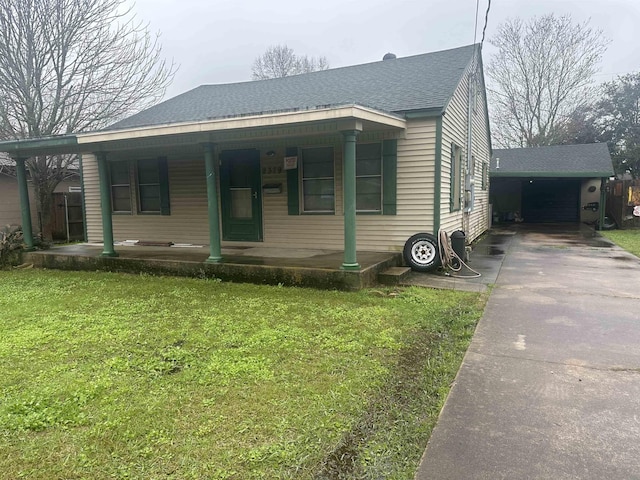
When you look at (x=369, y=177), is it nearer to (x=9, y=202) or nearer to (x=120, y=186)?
(x=120, y=186)

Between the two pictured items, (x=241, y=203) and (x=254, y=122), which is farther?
(x=241, y=203)

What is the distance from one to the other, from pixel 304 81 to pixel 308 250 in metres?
4.96

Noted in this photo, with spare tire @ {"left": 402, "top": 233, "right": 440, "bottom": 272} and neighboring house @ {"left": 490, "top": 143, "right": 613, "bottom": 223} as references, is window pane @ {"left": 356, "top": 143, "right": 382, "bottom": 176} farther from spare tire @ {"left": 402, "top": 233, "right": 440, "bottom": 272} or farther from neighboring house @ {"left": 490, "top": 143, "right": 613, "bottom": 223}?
neighboring house @ {"left": 490, "top": 143, "right": 613, "bottom": 223}

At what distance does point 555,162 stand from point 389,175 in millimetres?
14105

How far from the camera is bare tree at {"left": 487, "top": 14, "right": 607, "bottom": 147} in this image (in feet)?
78.7

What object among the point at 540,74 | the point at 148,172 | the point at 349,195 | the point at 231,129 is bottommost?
the point at 349,195

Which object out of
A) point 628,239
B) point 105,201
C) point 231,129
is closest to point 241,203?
point 105,201

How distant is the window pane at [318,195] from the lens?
7941 millimetres

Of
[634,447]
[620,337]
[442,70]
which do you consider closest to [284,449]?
[634,447]

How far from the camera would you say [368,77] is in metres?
9.55

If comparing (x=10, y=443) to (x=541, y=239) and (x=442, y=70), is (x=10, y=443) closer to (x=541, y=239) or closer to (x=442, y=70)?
(x=442, y=70)

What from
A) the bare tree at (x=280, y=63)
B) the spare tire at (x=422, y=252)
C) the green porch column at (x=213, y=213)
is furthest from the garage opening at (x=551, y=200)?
the bare tree at (x=280, y=63)

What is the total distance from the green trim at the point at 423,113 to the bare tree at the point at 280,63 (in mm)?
26463

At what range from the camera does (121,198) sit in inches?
391
